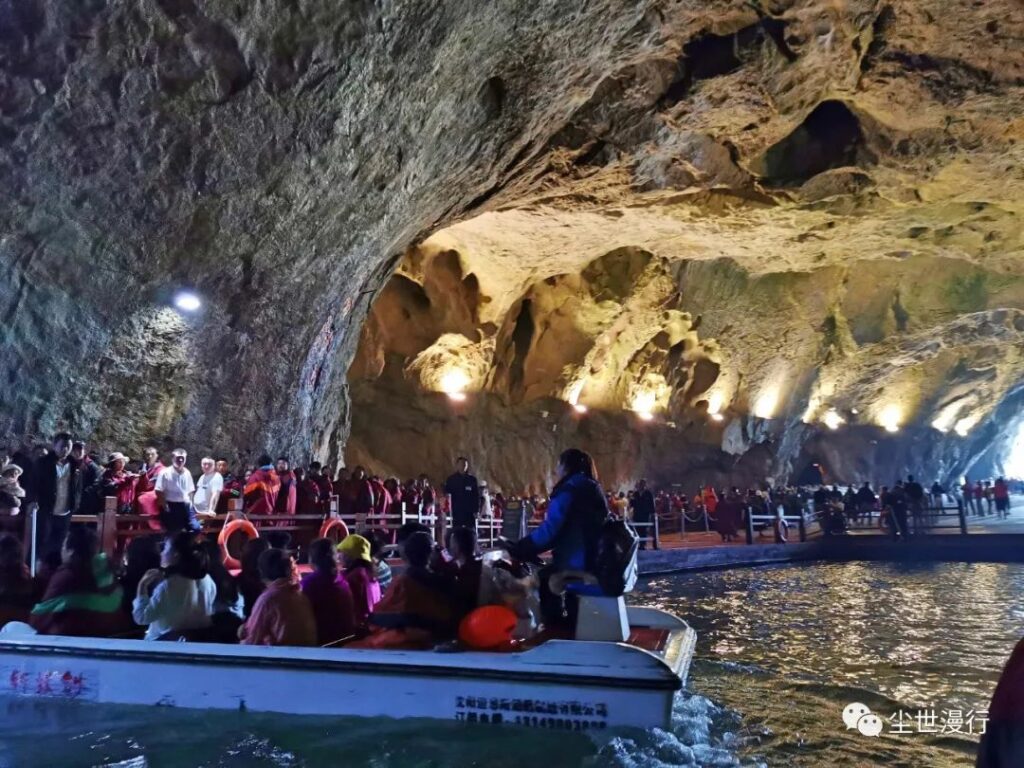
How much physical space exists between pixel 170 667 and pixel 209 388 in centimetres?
742

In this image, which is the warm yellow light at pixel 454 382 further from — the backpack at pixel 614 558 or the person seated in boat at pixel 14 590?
the backpack at pixel 614 558

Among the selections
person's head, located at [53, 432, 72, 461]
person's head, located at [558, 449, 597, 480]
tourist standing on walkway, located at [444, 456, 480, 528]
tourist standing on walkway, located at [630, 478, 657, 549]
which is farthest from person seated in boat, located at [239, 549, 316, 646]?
tourist standing on walkway, located at [630, 478, 657, 549]

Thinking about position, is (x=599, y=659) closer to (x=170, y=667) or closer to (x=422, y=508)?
(x=170, y=667)

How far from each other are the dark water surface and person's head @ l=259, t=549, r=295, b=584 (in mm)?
858

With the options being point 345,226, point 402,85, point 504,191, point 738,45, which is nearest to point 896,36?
point 738,45

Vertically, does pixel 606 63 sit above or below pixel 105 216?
above

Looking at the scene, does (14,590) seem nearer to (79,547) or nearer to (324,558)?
(79,547)

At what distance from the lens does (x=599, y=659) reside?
4938 mm

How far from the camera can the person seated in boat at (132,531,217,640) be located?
5688 millimetres

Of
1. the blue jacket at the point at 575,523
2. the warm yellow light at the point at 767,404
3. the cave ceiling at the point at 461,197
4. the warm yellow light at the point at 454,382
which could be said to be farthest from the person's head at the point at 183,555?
the warm yellow light at the point at 767,404

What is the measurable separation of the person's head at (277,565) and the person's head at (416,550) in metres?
0.82

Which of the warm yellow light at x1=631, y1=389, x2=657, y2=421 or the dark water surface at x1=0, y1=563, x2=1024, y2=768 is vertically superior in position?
the warm yellow light at x1=631, y1=389, x2=657, y2=421

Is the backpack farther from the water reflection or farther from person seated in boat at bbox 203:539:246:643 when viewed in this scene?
person seated in boat at bbox 203:539:246:643

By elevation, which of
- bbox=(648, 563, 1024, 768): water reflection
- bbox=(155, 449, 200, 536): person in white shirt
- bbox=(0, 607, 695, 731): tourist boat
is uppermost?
bbox=(155, 449, 200, 536): person in white shirt
